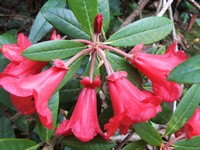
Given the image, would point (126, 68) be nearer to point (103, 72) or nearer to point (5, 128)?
point (103, 72)

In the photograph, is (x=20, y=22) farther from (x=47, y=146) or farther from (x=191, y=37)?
Answer: (x=47, y=146)

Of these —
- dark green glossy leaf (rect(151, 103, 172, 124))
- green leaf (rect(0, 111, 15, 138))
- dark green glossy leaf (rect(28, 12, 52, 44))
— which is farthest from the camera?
dark green glossy leaf (rect(28, 12, 52, 44))

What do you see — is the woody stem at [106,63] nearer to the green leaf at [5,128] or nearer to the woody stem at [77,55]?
the woody stem at [77,55]

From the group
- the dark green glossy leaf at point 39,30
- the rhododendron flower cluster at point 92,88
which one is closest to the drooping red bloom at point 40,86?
the rhododendron flower cluster at point 92,88

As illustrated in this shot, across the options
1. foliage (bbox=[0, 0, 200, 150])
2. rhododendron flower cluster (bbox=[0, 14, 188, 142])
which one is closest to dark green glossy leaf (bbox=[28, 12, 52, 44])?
foliage (bbox=[0, 0, 200, 150])

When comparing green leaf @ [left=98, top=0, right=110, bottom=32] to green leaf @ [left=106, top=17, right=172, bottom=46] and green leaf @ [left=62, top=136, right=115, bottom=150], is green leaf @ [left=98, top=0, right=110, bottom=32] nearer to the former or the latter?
green leaf @ [left=106, top=17, right=172, bottom=46]

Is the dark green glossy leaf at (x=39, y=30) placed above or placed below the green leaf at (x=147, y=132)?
above
